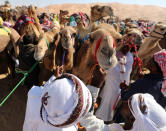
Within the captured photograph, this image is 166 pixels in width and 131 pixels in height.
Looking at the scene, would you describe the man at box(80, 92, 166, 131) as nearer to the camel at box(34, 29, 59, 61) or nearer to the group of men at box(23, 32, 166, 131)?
the group of men at box(23, 32, 166, 131)

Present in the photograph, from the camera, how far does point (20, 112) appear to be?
336cm

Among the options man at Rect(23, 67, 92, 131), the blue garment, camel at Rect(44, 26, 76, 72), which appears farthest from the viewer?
camel at Rect(44, 26, 76, 72)

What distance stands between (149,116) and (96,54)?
97 cm

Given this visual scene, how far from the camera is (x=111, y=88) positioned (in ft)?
9.03

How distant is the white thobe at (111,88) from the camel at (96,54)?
0.47 metres

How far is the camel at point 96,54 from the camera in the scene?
1750 millimetres

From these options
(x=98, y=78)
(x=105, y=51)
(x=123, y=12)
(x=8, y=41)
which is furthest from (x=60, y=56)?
(x=123, y=12)

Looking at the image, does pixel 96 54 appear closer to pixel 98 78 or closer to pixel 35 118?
pixel 98 78

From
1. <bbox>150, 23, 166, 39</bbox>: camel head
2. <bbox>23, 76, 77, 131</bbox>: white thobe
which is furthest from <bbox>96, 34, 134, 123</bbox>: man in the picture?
<bbox>23, 76, 77, 131</bbox>: white thobe

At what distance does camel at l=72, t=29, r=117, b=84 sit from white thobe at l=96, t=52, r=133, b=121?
471mm

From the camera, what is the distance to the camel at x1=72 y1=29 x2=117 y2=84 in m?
1.75

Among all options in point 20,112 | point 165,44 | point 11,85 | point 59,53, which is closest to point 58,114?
point 59,53

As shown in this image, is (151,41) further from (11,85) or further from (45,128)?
(11,85)

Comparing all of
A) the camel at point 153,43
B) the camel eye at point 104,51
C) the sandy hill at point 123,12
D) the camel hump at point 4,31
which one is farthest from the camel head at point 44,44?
the sandy hill at point 123,12
